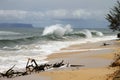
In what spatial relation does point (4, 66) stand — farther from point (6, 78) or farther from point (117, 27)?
point (117, 27)

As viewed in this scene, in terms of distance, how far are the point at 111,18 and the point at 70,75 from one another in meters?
30.6

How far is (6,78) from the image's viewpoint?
12.6m

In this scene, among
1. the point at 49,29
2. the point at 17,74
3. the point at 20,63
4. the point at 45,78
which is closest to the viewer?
the point at 45,78

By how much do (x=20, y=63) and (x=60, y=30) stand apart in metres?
45.7

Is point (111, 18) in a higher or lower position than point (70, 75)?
higher

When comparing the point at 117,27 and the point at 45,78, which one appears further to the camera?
the point at 117,27

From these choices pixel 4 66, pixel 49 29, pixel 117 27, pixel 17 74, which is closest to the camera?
pixel 17 74

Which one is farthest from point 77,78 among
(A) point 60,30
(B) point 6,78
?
(A) point 60,30

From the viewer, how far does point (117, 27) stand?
40.9 metres

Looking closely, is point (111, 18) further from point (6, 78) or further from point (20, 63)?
point (6, 78)

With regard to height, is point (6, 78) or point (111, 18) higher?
point (111, 18)

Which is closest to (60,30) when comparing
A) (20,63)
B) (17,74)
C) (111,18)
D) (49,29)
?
(49,29)

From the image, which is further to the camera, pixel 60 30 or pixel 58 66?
pixel 60 30

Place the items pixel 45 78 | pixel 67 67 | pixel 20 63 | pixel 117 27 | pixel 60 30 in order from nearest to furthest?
pixel 45 78
pixel 67 67
pixel 20 63
pixel 117 27
pixel 60 30
